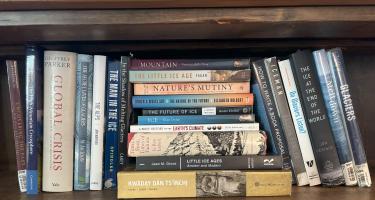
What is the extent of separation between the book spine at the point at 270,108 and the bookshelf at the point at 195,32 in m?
0.06

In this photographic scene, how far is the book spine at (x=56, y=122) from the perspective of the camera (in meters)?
0.73

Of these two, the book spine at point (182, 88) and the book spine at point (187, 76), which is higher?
the book spine at point (187, 76)

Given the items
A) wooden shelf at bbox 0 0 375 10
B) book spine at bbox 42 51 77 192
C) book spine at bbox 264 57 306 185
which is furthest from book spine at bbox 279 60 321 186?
book spine at bbox 42 51 77 192

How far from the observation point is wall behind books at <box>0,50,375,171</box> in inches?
37.2

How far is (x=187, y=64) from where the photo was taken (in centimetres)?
75

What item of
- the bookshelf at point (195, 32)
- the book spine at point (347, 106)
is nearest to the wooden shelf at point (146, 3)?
the bookshelf at point (195, 32)

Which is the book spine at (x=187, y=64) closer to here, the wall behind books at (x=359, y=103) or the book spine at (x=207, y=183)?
the book spine at (x=207, y=183)

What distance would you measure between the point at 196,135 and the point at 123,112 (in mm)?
128

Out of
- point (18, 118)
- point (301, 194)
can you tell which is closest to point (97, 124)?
point (18, 118)

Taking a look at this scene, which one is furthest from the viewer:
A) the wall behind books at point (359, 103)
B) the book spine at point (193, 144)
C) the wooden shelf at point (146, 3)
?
the wall behind books at point (359, 103)

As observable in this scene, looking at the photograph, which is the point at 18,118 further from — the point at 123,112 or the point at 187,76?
the point at 187,76

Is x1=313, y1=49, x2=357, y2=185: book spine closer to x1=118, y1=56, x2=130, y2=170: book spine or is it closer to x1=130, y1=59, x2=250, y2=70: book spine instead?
x1=130, y1=59, x2=250, y2=70: book spine

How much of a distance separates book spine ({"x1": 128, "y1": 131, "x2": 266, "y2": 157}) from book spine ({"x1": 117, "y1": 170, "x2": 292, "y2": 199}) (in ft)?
0.12

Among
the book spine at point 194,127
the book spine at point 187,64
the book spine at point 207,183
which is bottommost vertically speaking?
the book spine at point 207,183
